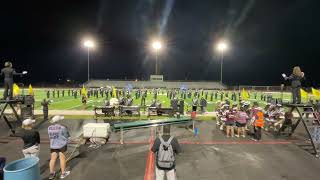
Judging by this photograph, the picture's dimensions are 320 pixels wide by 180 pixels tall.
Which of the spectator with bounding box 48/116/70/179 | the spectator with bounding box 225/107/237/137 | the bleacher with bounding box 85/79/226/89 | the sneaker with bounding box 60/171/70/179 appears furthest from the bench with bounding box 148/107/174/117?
the bleacher with bounding box 85/79/226/89

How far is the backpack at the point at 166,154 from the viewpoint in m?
5.98

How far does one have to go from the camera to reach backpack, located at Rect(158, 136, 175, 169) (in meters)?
5.98

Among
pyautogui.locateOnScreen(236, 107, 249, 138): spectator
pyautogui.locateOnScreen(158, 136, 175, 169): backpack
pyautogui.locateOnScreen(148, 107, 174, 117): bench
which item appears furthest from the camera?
pyautogui.locateOnScreen(148, 107, 174, 117): bench

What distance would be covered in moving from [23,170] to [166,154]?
9.90ft

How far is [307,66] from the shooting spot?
235 ft

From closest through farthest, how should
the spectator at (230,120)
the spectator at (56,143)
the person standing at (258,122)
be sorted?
the spectator at (56,143) → the person standing at (258,122) → the spectator at (230,120)

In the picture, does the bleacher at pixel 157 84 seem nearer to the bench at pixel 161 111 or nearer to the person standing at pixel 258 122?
the bench at pixel 161 111

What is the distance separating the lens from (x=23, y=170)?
208 inches

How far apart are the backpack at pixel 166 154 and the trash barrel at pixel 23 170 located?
8.96 ft

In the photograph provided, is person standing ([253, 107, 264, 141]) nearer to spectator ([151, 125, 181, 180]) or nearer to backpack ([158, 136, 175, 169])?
spectator ([151, 125, 181, 180])

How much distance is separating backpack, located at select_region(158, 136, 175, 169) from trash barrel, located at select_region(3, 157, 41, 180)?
273cm

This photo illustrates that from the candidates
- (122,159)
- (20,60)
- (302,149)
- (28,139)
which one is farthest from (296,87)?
(20,60)

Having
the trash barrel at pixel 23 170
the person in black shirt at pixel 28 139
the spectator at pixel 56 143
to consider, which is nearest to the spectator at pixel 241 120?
the spectator at pixel 56 143

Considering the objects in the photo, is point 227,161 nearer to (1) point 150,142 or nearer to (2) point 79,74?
(1) point 150,142
